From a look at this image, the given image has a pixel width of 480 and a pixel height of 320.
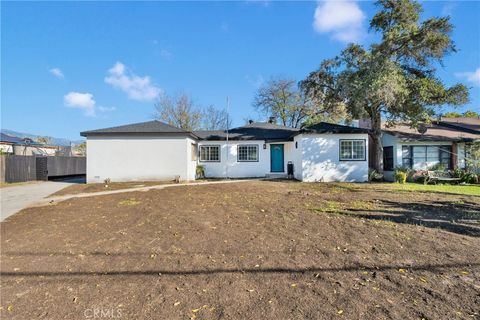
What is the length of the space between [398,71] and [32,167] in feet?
75.7

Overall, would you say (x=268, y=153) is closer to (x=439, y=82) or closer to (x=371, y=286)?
(x=439, y=82)

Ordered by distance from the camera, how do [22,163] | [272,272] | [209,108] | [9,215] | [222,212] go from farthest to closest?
[209,108] < [22,163] < [9,215] < [222,212] < [272,272]

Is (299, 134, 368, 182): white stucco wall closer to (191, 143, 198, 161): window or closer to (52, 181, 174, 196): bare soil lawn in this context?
(191, 143, 198, 161): window

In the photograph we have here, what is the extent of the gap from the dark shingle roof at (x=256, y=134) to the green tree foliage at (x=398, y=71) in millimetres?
4378

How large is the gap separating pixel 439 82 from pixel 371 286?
15.5 metres

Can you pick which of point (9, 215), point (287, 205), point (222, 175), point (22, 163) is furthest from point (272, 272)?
point (22, 163)

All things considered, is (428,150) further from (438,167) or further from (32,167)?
(32,167)

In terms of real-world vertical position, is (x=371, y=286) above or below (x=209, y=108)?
below

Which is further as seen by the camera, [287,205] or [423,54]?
[423,54]

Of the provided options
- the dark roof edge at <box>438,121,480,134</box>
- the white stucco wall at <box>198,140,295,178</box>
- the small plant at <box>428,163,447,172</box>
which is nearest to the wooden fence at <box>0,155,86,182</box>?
the white stucco wall at <box>198,140,295,178</box>

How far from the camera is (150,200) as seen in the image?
381 inches

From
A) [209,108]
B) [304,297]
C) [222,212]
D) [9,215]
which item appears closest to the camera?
[304,297]

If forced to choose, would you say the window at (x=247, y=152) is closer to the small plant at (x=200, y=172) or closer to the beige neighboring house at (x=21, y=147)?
the small plant at (x=200, y=172)

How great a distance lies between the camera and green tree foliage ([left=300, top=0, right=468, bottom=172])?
13.7 meters
